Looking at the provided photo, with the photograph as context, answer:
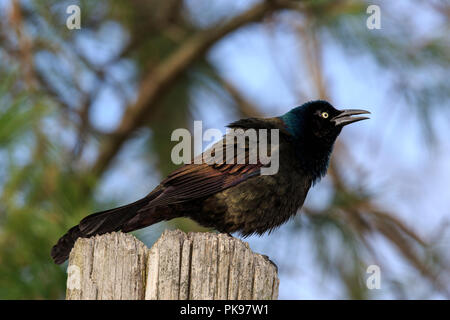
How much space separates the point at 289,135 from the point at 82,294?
196 centimetres

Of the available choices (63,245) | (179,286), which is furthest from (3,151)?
(179,286)

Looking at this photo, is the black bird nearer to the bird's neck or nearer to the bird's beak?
the bird's neck

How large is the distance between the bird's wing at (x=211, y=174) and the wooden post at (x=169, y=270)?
3.45ft

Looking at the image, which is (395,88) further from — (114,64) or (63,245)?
(63,245)

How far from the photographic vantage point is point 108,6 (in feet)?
18.2

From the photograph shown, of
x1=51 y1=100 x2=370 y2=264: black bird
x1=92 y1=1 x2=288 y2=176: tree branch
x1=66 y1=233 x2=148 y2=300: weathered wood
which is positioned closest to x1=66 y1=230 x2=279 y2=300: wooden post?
x1=66 y1=233 x2=148 y2=300: weathered wood

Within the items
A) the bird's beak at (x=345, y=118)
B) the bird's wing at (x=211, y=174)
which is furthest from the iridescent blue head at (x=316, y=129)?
the bird's wing at (x=211, y=174)

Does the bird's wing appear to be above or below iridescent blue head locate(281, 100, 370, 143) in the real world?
below

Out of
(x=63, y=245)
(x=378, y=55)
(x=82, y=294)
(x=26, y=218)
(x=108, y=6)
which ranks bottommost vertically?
(x=82, y=294)

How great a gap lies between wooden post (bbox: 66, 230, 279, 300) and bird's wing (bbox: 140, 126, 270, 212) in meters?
1.05

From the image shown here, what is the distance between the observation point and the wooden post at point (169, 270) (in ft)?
7.39

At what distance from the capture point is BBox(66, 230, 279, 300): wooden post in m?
2.25

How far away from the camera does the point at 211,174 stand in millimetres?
3607

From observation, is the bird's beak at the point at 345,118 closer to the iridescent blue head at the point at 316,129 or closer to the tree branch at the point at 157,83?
the iridescent blue head at the point at 316,129
